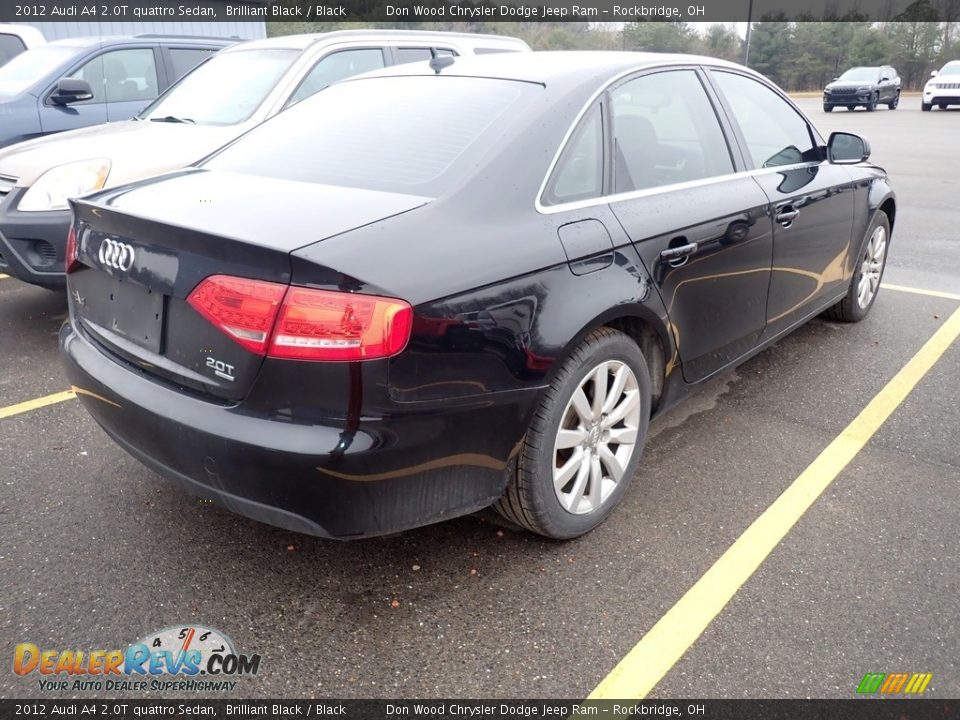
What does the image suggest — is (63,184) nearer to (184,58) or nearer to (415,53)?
(415,53)

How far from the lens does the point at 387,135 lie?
2.80 metres

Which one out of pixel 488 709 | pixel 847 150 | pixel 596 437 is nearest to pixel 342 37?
pixel 847 150

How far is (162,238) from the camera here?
2.29 metres

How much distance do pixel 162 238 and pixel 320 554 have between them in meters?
1.16

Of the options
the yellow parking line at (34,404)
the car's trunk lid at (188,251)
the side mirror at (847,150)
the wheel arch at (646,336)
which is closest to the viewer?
the car's trunk lid at (188,251)

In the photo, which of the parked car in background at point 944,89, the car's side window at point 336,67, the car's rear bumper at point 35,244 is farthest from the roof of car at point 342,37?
the parked car in background at point 944,89

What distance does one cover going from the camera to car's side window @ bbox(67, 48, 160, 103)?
6.80 meters

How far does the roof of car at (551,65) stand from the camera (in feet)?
9.58

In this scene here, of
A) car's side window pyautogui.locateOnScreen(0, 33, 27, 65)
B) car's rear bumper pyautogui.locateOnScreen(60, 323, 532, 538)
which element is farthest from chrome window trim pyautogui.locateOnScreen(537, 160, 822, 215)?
car's side window pyautogui.locateOnScreen(0, 33, 27, 65)

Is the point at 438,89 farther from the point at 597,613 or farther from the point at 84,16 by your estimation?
the point at 84,16

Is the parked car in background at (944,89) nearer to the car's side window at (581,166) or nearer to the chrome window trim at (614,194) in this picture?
the chrome window trim at (614,194)

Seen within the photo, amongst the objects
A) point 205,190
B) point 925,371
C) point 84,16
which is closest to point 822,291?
point 925,371

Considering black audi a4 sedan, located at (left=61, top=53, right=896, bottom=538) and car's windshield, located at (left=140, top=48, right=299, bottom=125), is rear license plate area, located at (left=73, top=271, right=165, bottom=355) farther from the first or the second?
car's windshield, located at (left=140, top=48, right=299, bottom=125)

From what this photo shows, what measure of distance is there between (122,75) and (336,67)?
2.35 metres
